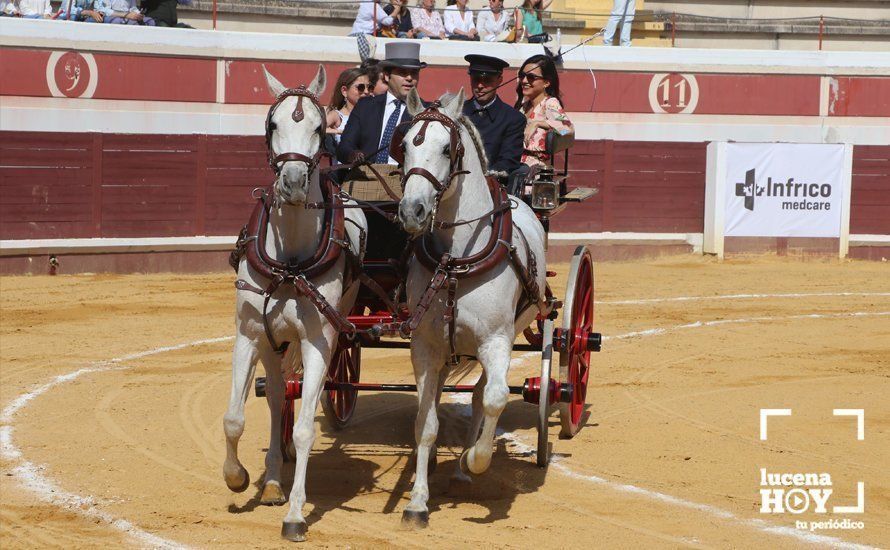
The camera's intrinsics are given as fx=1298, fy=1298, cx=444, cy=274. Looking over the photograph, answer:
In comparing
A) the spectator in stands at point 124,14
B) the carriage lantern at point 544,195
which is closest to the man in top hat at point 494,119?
the carriage lantern at point 544,195

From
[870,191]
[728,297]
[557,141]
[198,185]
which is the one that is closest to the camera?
[557,141]

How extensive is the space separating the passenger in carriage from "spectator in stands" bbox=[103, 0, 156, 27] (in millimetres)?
10590

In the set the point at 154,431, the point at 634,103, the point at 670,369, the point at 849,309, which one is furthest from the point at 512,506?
the point at 634,103

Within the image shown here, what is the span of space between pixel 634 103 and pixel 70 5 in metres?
8.18

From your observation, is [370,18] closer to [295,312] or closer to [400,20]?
[400,20]

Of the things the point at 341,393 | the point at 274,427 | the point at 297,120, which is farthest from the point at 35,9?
the point at 297,120

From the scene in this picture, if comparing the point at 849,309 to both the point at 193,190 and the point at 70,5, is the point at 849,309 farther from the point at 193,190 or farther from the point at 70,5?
the point at 70,5

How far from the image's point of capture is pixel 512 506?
20.5ft

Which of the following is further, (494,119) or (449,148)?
(494,119)

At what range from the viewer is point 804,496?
20.7 feet

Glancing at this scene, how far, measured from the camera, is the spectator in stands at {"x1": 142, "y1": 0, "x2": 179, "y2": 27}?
17531mm

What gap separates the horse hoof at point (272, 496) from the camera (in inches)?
244

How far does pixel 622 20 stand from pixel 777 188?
11.6 feet

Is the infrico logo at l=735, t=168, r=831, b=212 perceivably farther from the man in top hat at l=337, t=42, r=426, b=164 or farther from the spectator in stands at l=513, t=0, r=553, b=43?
the man in top hat at l=337, t=42, r=426, b=164
